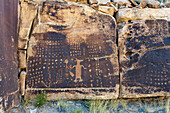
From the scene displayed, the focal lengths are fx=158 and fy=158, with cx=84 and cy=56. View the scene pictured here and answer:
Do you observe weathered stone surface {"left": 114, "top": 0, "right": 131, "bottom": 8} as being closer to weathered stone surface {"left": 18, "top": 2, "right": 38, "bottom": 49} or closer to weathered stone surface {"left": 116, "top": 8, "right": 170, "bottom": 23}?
weathered stone surface {"left": 116, "top": 8, "right": 170, "bottom": 23}

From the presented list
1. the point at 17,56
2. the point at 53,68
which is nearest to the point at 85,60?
the point at 53,68

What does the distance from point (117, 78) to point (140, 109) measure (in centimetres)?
72

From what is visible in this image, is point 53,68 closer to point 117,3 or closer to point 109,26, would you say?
point 109,26

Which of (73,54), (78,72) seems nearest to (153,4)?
(73,54)

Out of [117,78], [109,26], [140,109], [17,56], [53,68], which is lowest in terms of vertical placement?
[140,109]

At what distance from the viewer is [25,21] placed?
3.36 meters

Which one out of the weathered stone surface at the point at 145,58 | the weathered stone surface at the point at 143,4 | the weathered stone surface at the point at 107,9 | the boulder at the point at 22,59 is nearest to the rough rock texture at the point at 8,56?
the boulder at the point at 22,59

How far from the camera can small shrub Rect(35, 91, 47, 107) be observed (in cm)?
287

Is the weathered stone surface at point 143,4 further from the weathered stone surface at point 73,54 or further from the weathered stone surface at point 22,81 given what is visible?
the weathered stone surface at point 22,81

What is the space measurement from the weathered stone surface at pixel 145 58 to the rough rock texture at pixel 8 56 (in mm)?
2025

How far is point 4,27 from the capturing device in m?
2.56

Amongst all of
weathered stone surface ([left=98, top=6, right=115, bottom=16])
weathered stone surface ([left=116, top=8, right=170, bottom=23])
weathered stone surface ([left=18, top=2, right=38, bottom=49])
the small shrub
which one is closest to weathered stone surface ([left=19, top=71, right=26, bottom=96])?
the small shrub

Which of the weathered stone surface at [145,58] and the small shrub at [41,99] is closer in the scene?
the small shrub at [41,99]

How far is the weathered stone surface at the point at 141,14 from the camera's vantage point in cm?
355
